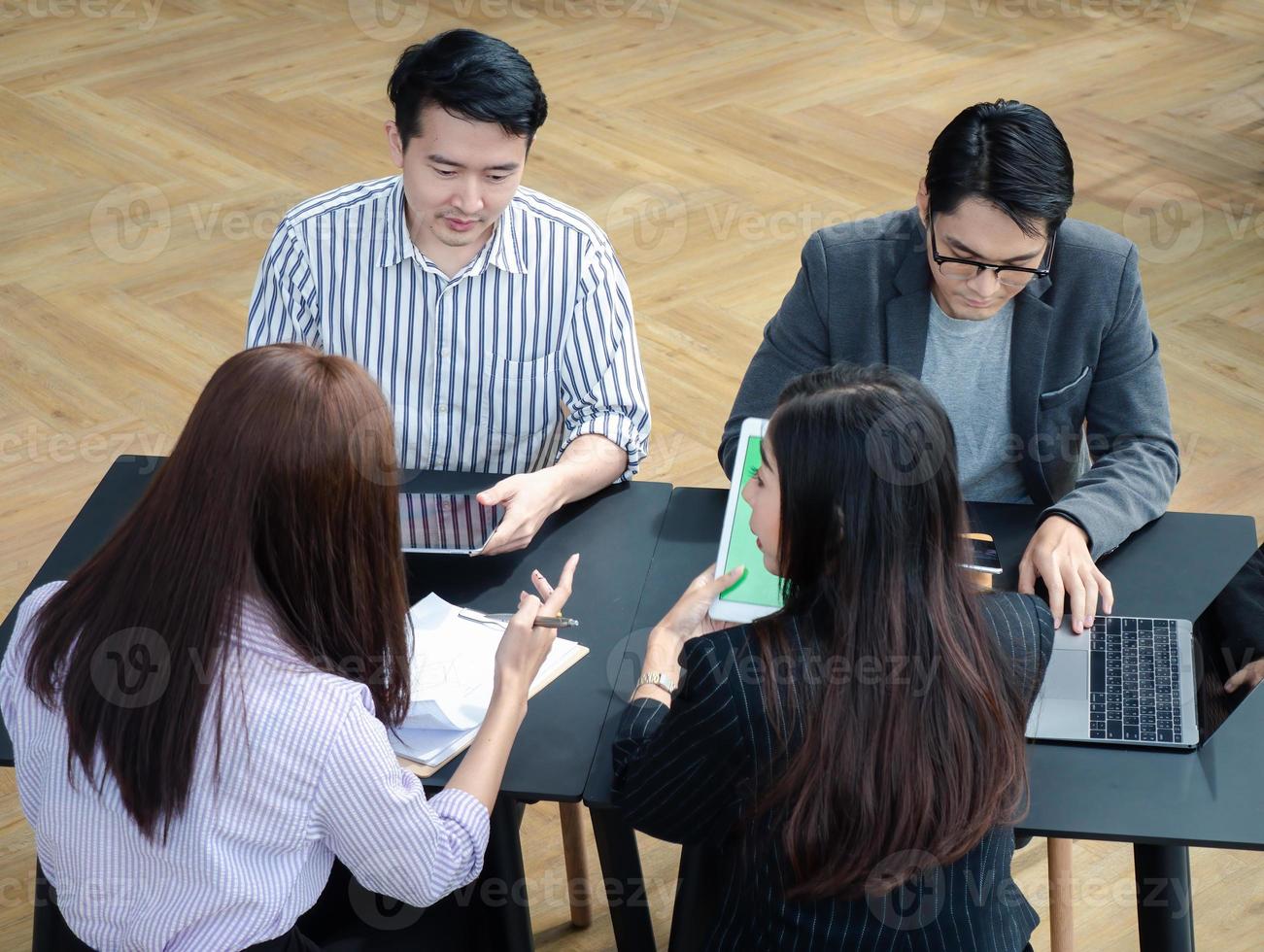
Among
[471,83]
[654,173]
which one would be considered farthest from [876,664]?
[654,173]

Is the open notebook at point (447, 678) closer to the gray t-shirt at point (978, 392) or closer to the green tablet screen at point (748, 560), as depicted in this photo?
the green tablet screen at point (748, 560)

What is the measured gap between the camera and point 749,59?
575 cm

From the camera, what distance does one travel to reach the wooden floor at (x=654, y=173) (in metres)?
3.53

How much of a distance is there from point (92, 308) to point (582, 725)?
9.63ft

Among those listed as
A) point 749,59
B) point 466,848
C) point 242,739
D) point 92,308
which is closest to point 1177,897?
point 466,848

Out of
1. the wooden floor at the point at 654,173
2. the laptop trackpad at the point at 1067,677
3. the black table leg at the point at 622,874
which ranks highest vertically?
the laptop trackpad at the point at 1067,677

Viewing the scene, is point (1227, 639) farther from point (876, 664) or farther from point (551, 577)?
point (551, 577)

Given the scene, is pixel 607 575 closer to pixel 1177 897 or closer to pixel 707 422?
pixel 1177 897

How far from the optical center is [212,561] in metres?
1.39

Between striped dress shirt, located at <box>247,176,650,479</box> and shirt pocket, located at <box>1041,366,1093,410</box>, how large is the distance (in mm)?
642

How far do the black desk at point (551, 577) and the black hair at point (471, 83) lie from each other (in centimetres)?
55

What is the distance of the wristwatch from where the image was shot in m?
1.73

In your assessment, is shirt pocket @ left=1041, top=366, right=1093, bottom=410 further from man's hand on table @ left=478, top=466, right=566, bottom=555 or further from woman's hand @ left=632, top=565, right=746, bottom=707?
man's hand on table @ left=478, top=466, right=566, bottom=555

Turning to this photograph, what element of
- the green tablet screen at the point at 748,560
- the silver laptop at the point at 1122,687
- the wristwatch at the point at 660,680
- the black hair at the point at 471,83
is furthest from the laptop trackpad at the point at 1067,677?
the black hair at the point at 471,83
